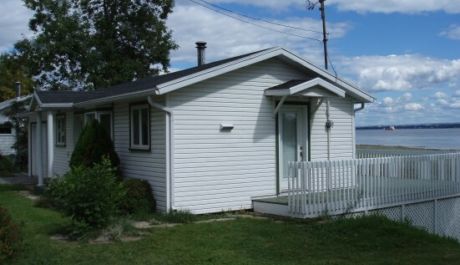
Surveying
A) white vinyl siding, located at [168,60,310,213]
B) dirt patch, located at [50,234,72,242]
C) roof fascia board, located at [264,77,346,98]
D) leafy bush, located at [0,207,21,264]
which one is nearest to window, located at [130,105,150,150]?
white vinyl siding, located at [168,60,310,213]

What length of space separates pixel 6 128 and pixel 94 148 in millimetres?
22011

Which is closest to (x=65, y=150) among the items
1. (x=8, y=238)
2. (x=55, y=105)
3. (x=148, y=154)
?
(x=55, y=105)

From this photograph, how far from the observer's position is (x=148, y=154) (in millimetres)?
12719

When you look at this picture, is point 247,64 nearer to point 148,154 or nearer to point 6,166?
point 148,154

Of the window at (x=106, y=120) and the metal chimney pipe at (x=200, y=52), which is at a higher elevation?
the metal chimney pipe at (x=200, y=52)

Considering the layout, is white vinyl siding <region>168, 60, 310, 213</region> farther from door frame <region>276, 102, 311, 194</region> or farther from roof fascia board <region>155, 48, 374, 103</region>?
roof fascia board <region>155, 48, 374, 103</region>

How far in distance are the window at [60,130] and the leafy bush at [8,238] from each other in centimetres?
1046

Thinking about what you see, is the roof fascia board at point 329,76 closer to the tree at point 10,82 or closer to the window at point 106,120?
the window at point 106,120

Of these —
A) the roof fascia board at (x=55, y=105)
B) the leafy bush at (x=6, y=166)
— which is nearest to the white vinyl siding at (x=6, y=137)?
the leafy bush at (x=6, y=166)

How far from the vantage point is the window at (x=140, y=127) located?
12.9m

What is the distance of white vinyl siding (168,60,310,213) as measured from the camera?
12.0 m

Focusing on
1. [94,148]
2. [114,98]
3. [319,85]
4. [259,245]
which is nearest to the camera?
[259,245]

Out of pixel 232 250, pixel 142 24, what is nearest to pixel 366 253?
pixel 232 250

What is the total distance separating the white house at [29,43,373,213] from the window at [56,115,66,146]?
4017 millimetres
